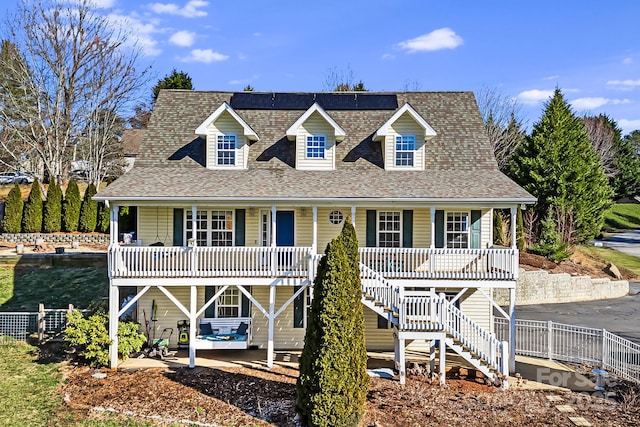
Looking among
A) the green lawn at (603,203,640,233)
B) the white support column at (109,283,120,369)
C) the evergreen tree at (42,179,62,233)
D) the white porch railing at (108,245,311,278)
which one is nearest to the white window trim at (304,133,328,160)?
the white porch railing at (108,245,311,278)

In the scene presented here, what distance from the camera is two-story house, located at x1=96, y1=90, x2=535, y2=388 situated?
49.3 ft

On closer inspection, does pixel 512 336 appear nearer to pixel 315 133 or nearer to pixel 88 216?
pixel 315 133

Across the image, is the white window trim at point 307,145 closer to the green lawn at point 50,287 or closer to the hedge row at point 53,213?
the green lawn at point 50,287

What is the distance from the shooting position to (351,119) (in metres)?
20.1

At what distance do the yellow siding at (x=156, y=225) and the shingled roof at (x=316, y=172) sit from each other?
1.22 m

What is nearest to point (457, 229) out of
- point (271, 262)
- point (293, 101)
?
point (271, 262)

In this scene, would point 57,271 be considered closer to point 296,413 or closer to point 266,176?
point 266,176

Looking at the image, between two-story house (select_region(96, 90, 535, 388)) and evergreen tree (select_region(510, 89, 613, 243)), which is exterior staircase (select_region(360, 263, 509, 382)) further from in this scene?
evergreen tree (select_region(510, 89, 613, 243))

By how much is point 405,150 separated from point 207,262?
831cm

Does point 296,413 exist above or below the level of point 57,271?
below

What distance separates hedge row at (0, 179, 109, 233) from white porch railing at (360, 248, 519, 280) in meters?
20.2

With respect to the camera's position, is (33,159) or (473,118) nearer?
(473,118)

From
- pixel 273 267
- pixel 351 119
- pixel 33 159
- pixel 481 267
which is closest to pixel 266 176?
pixel 273 267

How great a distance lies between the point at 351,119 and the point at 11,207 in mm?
21476
